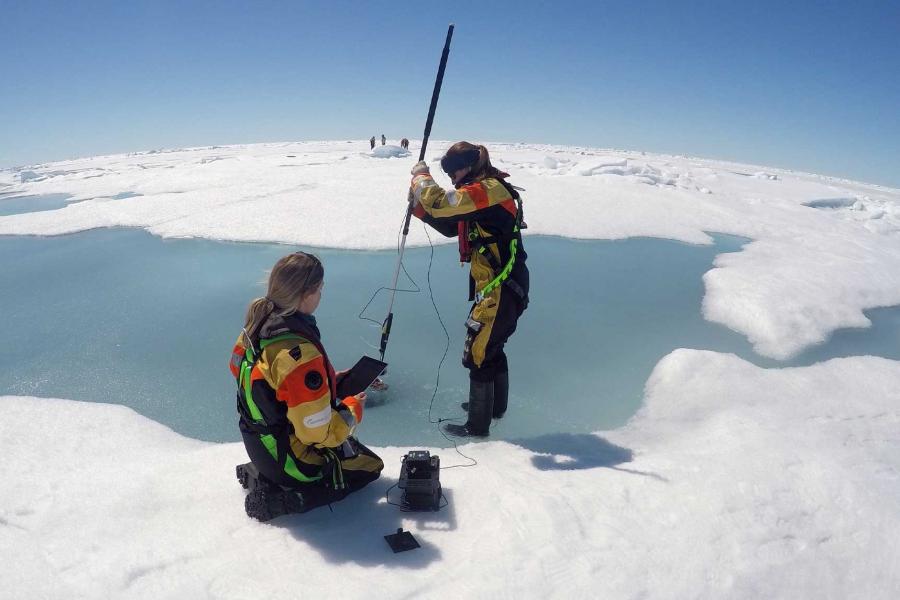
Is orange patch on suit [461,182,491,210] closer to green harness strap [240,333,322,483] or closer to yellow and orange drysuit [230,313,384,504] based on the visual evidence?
yellow and orange drysuit [230,313,384,504]

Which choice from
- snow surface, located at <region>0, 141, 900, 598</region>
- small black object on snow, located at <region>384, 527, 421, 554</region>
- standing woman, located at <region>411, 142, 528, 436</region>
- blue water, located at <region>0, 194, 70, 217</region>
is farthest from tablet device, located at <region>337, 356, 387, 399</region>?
blue water, located at <region>0, 194, 70, 217</region>

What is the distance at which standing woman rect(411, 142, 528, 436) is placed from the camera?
268cm

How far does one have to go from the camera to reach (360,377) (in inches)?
89.0

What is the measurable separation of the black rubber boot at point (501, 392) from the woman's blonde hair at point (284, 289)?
155 cm

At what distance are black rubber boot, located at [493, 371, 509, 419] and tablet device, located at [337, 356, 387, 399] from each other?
104 cm

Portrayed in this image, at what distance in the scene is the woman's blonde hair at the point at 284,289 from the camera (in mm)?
1904

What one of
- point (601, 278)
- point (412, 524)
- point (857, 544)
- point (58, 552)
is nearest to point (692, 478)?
point (857, 544)

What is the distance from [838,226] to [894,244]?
129cm

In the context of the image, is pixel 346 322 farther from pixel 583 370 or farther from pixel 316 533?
pixel 316 533

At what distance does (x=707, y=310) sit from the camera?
551 cm

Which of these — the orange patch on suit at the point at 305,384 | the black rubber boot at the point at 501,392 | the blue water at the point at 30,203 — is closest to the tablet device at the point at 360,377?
the orange patch on suit at the point at 305,384

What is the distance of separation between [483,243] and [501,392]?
1009 mm

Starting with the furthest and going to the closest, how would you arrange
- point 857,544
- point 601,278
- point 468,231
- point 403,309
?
1. point 601,278
2. point 403,309
3. point 468,231
4. point 857,544

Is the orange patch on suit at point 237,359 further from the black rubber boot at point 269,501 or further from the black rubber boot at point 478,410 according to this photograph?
the black rubber boot at point 478,410
